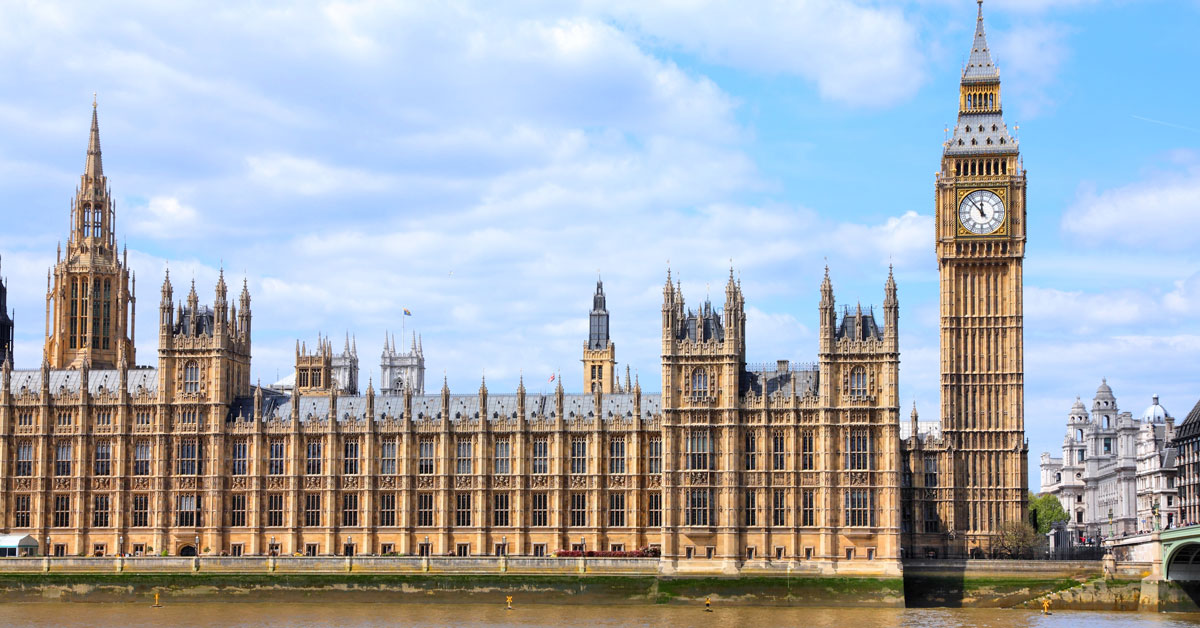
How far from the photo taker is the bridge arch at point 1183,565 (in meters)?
123

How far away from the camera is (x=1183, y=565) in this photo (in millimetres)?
124500

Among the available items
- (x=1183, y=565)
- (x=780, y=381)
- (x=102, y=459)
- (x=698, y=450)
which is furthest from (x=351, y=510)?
(x=1183, y=565)

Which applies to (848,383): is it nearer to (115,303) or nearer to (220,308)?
(220,308)

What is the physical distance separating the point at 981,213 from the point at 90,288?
276 ft

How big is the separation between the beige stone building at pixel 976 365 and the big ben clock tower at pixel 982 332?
86 millimetres

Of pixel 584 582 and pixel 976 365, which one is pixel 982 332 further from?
pixel 584 582

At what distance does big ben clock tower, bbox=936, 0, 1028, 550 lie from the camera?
144625 mm

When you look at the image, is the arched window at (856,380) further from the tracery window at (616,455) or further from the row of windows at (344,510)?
the tracery window at (616,455)

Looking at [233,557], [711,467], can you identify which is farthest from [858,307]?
[233,557]

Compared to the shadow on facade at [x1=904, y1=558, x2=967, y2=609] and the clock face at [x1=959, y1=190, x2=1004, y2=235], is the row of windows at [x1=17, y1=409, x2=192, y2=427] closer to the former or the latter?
the shadow on facade at [x1=904, y1=558, x2=967, y2=609]

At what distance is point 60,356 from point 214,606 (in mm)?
47775

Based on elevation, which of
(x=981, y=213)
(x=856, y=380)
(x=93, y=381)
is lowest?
(x=856, y=380)

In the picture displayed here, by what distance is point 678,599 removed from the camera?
12406 centimetres

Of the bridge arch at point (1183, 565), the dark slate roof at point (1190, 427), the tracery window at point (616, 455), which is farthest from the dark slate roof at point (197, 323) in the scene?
the dark slate roof at point (1190, 427)
